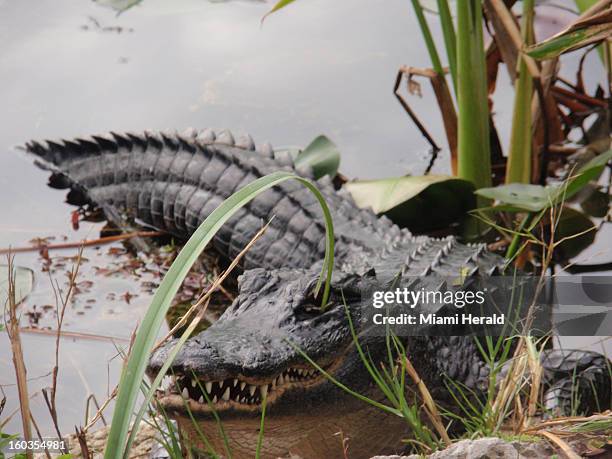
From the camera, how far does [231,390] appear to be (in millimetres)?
2262

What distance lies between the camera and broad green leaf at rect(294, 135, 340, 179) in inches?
182

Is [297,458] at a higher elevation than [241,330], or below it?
below

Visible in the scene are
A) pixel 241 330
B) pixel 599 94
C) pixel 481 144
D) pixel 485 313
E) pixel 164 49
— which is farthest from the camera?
pixel 164 49

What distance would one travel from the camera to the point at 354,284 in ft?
8.79

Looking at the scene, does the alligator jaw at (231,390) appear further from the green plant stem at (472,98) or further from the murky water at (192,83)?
the green plant stem at (472,98)

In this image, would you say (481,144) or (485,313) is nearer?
(485,313)

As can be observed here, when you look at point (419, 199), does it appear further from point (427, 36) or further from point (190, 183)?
point (190, 183)

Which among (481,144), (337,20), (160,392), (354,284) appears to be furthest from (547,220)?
(337,20)

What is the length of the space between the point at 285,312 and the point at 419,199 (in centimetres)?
190

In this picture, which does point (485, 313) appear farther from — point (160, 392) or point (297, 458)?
point (160, 392)

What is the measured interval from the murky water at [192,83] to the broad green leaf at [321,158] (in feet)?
1.00

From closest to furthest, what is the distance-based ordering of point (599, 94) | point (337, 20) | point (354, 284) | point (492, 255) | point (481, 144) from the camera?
point (354, 284) < point (492, 255) < point (481, 144) < point (599, 94) < point (337, 20)

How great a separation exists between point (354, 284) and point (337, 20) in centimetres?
455
